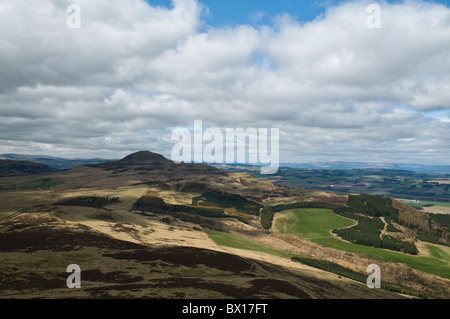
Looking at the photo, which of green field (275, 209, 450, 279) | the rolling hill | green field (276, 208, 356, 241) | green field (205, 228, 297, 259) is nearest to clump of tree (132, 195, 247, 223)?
green field (276, 208, 356, 241)

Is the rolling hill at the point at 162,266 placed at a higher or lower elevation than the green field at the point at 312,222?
higher

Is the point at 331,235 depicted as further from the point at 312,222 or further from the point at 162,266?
the point at 162,266

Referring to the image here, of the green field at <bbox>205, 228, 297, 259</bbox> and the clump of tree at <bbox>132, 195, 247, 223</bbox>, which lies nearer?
the green field at <bbox>205, 228, 297, 259</bbox>

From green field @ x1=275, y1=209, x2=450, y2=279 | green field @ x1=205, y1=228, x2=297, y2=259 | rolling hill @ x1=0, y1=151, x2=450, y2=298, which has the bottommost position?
green field @ x1=275, y1=209, x2=450, y2=279

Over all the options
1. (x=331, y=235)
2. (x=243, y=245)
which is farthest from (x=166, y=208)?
(x=331, y=235)

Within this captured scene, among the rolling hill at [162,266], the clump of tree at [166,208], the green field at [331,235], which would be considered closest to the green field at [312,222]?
the green field at [331,235]

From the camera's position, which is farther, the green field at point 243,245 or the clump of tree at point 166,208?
the clump of tree at point 166,208

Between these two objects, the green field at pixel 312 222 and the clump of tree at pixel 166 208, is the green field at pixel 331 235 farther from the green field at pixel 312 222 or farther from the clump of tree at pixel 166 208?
the clump of tree at pixel 166 208

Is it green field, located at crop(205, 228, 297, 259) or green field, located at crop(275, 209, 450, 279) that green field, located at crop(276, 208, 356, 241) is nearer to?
green field, located at crop(275, 209, 450, 279)
